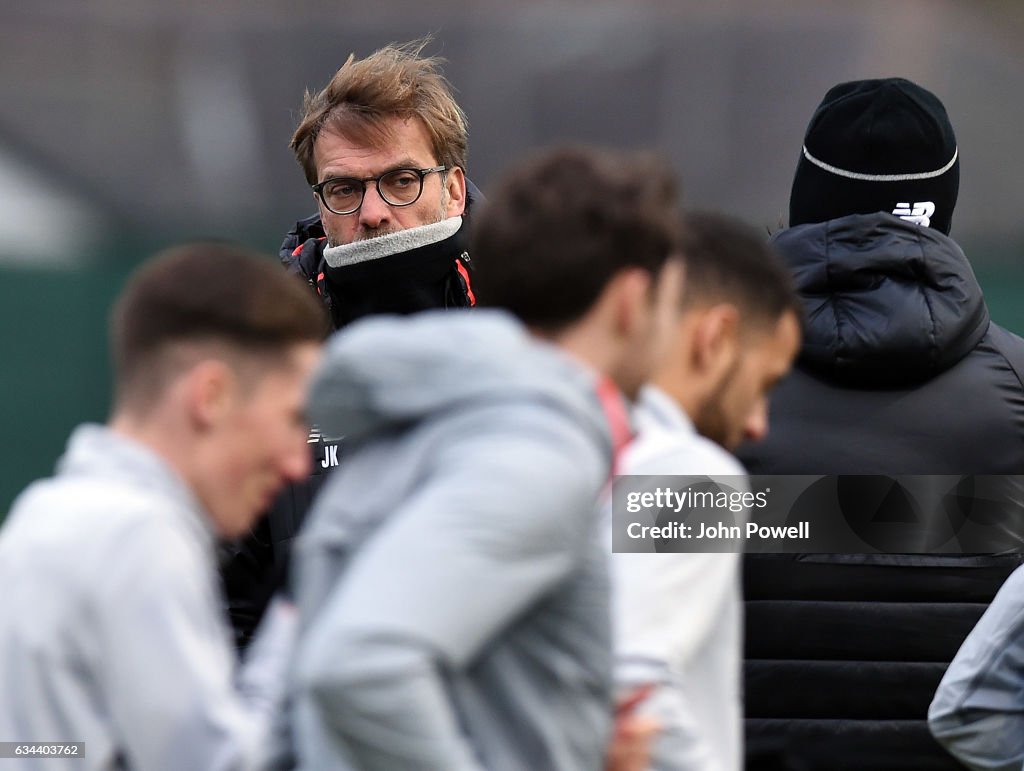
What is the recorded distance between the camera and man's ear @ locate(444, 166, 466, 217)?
11.2ft

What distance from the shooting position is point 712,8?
8.80 meters

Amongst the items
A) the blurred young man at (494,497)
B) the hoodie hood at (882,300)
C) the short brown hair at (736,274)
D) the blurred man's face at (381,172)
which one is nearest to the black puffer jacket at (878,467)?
the hoodie hood at (882,300)

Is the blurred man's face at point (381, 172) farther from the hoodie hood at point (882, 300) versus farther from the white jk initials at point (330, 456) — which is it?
the hoodie hood at point (882, 300)

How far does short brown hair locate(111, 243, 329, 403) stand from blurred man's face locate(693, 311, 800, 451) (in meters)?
0.49

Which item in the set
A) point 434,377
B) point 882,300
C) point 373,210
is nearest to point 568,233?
point 434,377

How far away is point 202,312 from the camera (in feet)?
5.90

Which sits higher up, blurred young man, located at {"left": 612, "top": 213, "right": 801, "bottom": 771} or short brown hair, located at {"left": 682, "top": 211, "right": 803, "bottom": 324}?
short brown hair, located at {"left": 682, "top": 211, "right": 803, "bottom": 324}

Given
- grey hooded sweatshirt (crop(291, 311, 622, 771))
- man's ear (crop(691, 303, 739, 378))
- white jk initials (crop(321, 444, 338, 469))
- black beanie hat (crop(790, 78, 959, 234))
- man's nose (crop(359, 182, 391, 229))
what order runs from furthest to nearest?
man's nose (crop(359, 182, 391, 229))
white jk initials (crop(321, 444, 338, 469))
black beanie hat (crop(790, 78, 959, 234))
man's ear (crop(691, 303, 739, 378))
grey hooded sweatshirt (crop(291, 311, 622, 771))

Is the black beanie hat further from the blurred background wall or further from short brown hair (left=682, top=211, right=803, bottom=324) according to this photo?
the blurred background wall

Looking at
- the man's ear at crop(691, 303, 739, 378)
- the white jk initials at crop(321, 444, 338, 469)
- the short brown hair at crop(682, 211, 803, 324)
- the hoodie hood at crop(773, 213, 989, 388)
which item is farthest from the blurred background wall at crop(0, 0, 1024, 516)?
the man's ear at crop(691, 303, 739, 378)

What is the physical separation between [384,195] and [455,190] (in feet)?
0.68

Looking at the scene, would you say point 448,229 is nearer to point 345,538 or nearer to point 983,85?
point 345,538

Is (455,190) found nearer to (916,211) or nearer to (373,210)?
(373,210)

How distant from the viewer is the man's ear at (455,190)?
11.2ft
